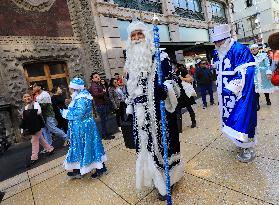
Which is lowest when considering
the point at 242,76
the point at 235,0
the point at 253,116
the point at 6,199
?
the point at 6,199

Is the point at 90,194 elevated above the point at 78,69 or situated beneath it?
situated beneath

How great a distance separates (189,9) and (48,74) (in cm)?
1225

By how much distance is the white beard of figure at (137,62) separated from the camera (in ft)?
8.87

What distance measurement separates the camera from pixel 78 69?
402 inches

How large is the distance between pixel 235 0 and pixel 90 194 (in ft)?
127

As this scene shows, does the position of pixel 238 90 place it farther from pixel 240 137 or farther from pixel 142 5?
pixel 142 5

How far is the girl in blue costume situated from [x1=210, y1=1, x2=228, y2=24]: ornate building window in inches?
770

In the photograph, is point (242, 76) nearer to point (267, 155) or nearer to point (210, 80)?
point (267, 155)

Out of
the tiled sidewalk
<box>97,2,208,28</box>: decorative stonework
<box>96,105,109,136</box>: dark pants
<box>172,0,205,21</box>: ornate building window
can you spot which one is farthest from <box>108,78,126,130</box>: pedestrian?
<box>172,0,205,21</box>: ornate building window

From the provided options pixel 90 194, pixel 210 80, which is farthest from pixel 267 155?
pixel 210 80

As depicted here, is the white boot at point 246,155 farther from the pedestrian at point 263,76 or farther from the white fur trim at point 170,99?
the pedestrian at point 263,76

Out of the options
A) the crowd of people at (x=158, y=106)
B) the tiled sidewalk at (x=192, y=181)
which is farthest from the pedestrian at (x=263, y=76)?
the crowd of people at (x=158, y=106)

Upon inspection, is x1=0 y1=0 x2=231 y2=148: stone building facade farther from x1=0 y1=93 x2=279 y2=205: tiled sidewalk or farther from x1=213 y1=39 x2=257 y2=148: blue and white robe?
x1=213 y1=39 x2=257 y2=148: blue and white robe

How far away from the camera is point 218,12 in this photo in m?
21.6
